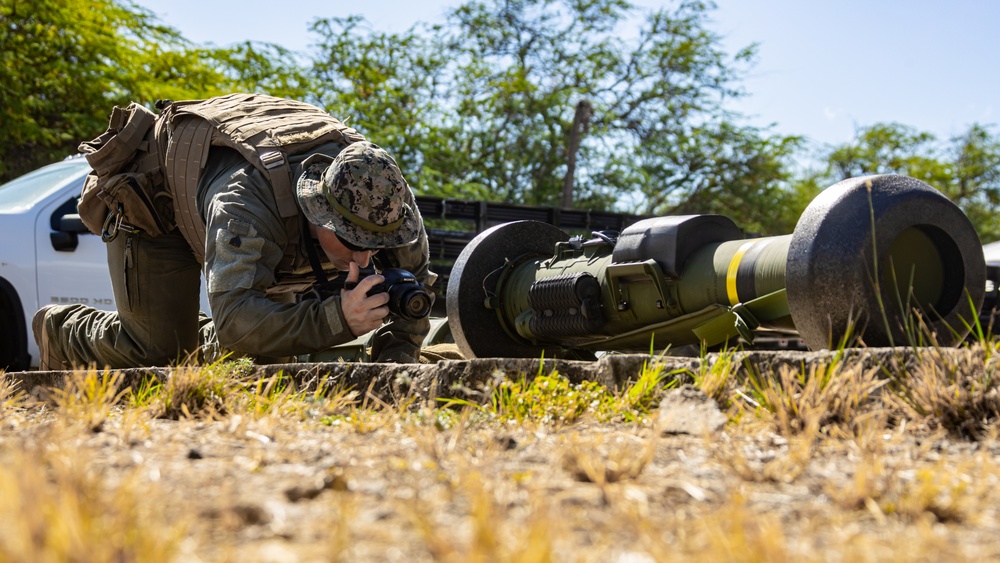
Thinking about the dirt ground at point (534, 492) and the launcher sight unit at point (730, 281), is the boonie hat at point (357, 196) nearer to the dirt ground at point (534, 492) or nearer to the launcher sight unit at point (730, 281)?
the launcher sight unit at point (730, 281)

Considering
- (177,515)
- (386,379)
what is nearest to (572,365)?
(386,379)

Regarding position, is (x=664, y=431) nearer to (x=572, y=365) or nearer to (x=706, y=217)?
(x=572, y=365)

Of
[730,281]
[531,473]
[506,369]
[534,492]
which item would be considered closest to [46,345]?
[506,369]

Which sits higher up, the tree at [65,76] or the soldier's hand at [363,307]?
the tree at [65,76]

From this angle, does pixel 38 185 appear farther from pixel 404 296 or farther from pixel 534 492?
pixel 534 492

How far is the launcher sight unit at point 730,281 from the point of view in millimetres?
3004

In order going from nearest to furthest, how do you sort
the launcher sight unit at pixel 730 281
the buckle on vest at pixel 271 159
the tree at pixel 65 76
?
the launcher sight unit at pixel 730 281
the buckle on vest at pixel 271 159
the tree at pixel 65 76

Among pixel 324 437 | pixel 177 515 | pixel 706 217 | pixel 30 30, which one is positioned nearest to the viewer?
pixel 177 515

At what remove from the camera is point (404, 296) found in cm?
401

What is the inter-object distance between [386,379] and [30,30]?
12719 mm

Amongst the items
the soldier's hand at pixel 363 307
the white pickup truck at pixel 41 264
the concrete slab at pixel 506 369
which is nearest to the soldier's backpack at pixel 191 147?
the soldier's hand at pixel 363 307

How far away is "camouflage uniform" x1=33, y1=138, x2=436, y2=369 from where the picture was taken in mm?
3971

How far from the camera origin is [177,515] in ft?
4.75

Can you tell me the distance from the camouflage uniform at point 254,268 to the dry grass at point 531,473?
1032 mm
